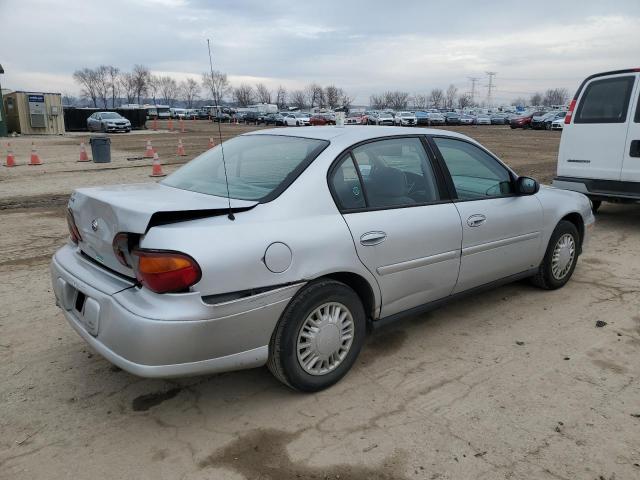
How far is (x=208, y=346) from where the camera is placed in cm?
264

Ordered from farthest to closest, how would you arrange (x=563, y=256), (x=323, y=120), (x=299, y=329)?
1. (x=323, y=120)
2. (x=563, y=256)
3. (x=299, y=329)

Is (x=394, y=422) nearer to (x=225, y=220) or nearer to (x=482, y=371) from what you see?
(x=482, y=371)

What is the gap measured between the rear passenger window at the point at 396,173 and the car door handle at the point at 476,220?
32cm

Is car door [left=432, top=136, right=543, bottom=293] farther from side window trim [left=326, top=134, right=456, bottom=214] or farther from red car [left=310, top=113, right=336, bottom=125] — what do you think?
red car [left=310, top=113, right=336, bottom=125]

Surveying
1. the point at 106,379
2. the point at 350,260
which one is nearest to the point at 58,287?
the point at 106,379

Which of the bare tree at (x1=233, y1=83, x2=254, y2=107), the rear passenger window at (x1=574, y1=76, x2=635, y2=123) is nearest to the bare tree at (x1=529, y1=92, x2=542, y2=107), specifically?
the bare tree at (x1=233, y1=83, x2=254, y2=107)

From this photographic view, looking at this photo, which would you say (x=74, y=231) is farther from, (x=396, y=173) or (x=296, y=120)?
(x=296, y=120)

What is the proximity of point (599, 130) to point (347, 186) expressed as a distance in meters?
5.50

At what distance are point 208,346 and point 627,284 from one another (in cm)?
435

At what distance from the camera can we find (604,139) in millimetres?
7156

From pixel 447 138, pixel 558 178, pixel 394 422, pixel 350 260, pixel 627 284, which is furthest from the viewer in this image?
pixel 558 178

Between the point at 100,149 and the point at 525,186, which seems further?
the point at 100,149

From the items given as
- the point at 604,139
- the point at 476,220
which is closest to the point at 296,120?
the point at 604,139

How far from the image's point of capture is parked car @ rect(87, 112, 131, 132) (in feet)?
118
